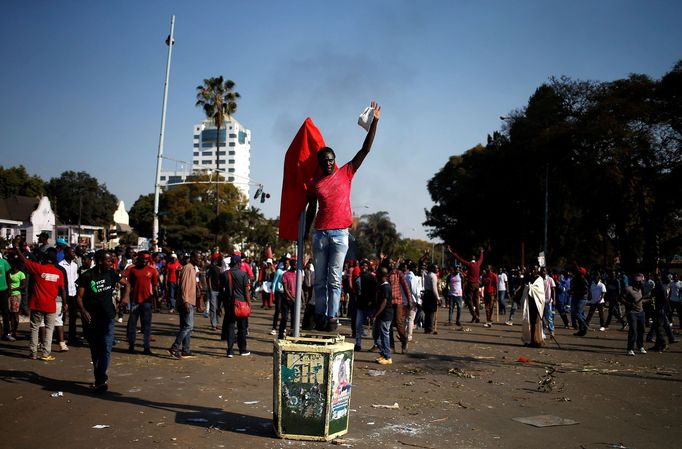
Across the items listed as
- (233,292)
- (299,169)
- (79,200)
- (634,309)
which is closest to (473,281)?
(634,309)

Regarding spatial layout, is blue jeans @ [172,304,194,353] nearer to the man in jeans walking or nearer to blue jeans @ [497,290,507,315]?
the man in jeans walking

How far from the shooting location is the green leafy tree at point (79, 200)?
8881 cm

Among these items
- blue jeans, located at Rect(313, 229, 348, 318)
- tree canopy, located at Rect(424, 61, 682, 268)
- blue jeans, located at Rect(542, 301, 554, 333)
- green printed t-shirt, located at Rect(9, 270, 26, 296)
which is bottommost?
blue jeans, located at Rect(542, 301, 554, 333)

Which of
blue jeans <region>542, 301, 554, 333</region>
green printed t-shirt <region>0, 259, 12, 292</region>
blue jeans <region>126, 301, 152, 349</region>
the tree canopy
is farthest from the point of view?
the tree canopy

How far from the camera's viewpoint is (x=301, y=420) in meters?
6.18

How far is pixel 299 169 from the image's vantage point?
21.5ft

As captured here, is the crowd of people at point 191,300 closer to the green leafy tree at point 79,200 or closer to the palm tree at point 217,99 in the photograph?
the palm tree at point 217,99

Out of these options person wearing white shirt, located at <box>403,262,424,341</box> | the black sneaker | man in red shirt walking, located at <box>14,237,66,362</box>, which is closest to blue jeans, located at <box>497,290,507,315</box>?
person wearing white shirt, located at <box>403,262,424,341</box>

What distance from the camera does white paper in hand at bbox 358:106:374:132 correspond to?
6.33m

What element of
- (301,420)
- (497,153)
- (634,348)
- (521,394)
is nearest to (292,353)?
(301,420)

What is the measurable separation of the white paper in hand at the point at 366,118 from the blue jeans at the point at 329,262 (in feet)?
3.75

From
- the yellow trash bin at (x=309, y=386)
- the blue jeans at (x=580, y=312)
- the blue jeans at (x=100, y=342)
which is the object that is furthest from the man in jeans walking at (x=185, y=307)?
the blue jeans at (x=580, y=312)

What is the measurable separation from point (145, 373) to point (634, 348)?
1153 cm

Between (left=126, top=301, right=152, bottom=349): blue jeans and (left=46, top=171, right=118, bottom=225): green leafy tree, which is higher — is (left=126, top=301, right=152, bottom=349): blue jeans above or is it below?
below
